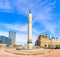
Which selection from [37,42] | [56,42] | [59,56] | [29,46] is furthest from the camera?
[37,42]

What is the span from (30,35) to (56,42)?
47.5 meters

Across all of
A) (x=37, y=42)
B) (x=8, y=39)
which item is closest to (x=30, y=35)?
(x=37, y=42)

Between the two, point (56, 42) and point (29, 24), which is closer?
point (29, 24)

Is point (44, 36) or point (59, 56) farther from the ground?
point (44, 36)

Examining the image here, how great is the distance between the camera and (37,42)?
327ft

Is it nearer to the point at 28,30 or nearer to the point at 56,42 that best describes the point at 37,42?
the point at 56,42

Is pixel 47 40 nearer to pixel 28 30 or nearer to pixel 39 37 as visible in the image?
pixel 39 37

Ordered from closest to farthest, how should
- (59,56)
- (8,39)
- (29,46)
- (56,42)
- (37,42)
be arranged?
(59,56)
(29,46)
(56,42)
(37,42)
(8,39)

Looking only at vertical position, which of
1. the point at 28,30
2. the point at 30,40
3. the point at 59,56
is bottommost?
the point at 59,56

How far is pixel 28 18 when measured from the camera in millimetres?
47875

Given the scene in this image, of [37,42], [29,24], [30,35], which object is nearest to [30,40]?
[30,35]

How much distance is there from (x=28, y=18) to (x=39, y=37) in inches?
1955

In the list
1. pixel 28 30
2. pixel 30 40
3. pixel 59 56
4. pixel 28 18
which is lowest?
pixel 59 56

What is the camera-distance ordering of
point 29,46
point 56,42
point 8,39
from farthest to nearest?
1. point 8,39
2. point 56,42
3. point 29,46
